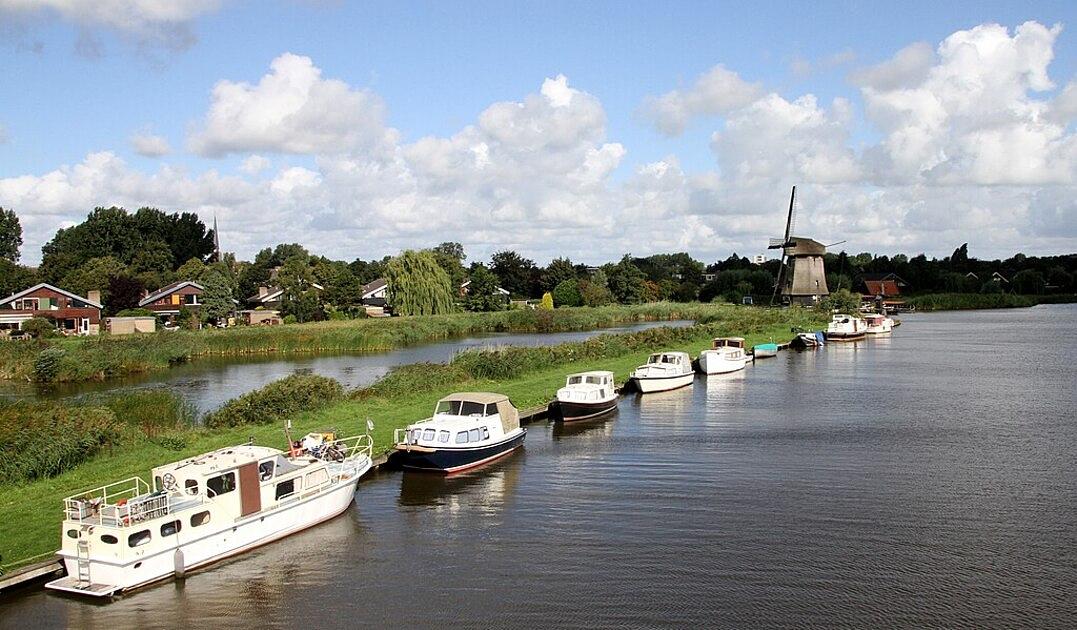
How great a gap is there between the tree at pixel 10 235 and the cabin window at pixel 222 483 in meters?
169

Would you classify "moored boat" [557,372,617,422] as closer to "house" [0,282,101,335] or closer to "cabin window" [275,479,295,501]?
"cabin window" [275,479,295,501]

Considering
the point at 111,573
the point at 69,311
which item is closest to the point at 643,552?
the point at 111,573

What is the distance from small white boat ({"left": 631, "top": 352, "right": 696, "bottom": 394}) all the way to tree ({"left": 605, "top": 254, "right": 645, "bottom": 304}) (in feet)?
331

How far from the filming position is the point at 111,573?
2128cm

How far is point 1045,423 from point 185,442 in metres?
39.1

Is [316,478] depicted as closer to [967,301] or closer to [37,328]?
[37,328]

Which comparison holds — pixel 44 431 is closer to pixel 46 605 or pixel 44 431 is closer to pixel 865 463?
pixel 46 605

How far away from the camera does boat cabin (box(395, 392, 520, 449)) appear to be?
32.5 m

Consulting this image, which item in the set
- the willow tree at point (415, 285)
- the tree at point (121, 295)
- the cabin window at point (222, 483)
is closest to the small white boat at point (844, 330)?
the willow tree at point (415, 285)

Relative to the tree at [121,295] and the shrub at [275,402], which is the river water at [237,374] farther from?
the tree at [121,295]

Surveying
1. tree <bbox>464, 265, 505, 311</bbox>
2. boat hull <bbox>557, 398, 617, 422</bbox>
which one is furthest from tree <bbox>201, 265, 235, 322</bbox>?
boat hull <bbox>557, 398, 617, 422</bbox>

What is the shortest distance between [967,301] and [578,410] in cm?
14815

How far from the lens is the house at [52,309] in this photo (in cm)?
9688

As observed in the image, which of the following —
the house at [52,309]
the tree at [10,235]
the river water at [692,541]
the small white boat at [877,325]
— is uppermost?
the tree at [10,235]
